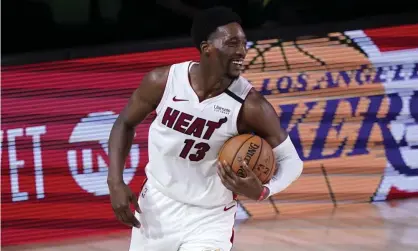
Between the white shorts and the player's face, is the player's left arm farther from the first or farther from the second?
the white shorts

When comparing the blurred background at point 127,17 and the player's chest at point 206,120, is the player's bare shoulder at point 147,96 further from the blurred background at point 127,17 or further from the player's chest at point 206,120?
the blurred background at point 127,17

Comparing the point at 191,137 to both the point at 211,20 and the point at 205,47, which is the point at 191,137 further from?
the point at 211,20

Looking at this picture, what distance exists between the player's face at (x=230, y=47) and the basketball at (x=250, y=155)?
0.30 m

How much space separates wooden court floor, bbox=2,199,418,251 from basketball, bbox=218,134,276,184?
8.68 feet

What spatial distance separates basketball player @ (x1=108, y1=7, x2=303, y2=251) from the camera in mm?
3463

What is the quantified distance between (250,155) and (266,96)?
3.38 meters

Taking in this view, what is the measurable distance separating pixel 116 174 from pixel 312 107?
3503mm

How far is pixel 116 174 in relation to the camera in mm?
3617

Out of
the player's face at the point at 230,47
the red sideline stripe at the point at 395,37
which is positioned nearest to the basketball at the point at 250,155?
the player's face at the point at 230,47

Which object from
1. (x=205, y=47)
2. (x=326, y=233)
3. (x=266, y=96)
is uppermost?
(x=205, y=47)

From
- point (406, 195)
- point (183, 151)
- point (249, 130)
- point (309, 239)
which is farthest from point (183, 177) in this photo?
point (406, 195)

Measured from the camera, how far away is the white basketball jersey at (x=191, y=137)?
11.4ft

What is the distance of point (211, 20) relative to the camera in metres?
3.44

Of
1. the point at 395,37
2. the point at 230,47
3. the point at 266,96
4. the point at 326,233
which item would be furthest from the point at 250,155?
the point at 395,37
